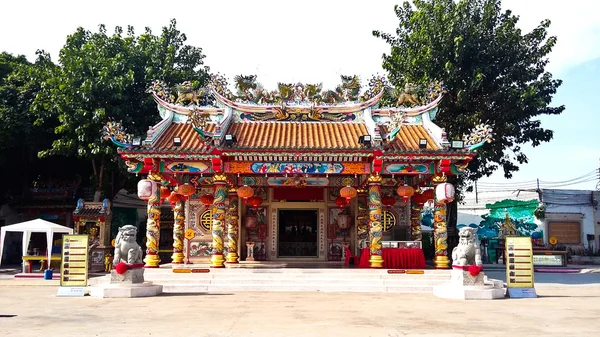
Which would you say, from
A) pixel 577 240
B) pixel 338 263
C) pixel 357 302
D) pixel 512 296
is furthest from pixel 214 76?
pixel 577 240

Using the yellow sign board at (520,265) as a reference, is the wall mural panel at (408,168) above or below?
above

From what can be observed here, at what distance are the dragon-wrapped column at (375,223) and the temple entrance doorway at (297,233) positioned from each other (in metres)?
4.21

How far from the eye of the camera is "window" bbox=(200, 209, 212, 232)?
750 inches

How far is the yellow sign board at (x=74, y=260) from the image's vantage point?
40.7ft

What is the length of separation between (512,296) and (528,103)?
38.4 ft

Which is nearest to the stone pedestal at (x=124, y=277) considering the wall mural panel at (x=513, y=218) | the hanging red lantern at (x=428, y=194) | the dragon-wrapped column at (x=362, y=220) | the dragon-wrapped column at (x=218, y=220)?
the dragon-wrapped column at (x=218, y=220)

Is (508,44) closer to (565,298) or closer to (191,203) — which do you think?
(565,298)

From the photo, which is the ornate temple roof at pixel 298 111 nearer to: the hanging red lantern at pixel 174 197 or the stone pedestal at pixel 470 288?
the hanging red lantern at pixel 174 197

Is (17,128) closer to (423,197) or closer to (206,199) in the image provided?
(206,199)

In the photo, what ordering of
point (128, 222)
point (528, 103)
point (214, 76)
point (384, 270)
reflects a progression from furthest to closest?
point (128, 222) < point (528, 103) < point (214, 76) < point (384, 270)

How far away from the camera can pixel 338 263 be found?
18.7 meters

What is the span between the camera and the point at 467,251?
1215 cm

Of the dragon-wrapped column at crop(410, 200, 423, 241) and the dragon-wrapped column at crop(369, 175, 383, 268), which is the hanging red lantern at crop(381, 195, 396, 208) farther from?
the dragon-wrapped column at crop(369, 175, 383, 268)

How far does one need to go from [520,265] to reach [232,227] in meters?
9.52
